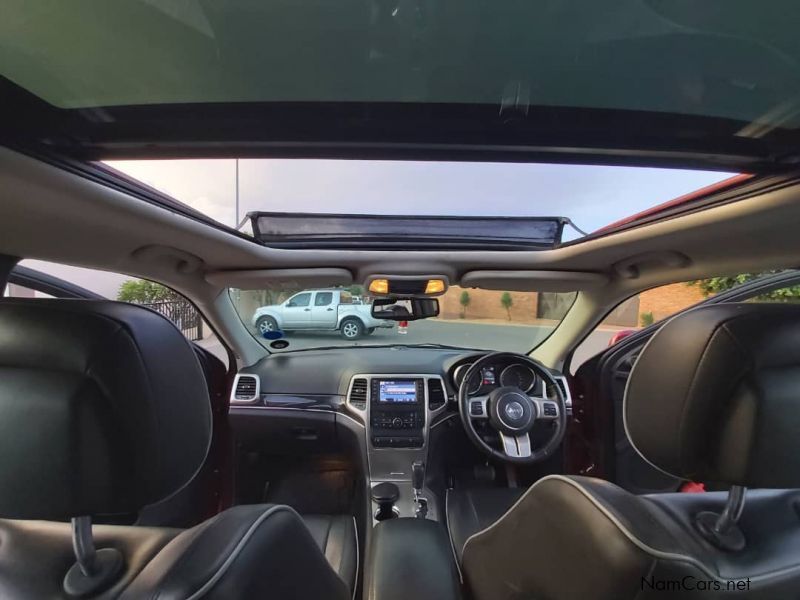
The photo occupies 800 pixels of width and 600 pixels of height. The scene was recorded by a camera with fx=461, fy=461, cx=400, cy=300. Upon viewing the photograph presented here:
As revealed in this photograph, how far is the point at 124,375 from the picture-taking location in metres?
0.98

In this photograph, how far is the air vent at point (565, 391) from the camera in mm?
3498

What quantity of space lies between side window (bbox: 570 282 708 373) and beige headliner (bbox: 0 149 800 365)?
0.18 m

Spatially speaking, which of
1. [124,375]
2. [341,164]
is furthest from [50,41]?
[341,164]

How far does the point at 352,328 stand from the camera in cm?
399

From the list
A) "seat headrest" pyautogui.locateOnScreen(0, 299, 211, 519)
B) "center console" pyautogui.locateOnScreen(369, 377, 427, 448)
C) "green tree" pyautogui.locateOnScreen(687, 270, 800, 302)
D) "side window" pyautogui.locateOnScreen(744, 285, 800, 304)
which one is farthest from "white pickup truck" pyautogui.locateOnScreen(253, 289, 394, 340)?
"seat headrest" pyautogui.locateOnScreen(0, 299, 211, 519)

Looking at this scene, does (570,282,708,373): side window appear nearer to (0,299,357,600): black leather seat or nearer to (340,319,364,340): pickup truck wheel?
(340,319,364,340): pickup truck wheel

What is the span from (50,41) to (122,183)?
69 centimetres

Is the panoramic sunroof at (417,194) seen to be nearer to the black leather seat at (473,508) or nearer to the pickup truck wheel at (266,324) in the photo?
the pickup truck wheel at (266,324)

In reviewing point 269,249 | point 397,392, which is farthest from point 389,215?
point 397,392

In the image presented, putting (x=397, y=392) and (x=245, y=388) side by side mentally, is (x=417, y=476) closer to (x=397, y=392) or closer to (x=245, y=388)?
(x=397, y=392)

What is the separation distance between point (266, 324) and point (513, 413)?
2.19 meters

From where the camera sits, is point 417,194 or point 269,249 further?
point 269,249

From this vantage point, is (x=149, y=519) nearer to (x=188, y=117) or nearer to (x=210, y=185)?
(x=210, y=185)

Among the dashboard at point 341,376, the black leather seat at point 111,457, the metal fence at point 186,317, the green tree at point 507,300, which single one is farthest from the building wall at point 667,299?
the metal fence at point 186,317
